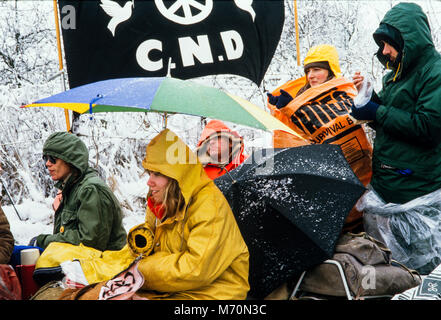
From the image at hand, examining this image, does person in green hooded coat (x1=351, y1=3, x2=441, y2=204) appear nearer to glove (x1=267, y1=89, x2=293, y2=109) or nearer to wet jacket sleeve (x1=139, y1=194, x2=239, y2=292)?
glove (x1=267, y1=89, x2=293, y2=109)

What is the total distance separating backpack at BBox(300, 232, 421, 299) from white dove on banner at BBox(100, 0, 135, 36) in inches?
107

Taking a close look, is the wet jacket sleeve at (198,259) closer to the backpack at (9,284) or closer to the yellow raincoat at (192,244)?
the yellow raincoat at (192,244)

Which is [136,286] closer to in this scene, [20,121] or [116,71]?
[116,71]

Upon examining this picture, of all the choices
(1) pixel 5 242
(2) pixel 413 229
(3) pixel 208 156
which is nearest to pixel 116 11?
(3) pixel 208 156

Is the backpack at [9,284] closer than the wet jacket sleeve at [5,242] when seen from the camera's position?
Yes

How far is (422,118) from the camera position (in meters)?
3.08

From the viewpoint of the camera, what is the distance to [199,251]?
7.82 feet

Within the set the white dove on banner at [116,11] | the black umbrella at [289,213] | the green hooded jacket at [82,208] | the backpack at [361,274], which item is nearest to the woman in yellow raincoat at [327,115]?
the black umbrella at [289,213]

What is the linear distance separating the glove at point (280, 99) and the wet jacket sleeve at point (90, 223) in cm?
145

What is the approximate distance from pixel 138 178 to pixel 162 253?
16.4ft

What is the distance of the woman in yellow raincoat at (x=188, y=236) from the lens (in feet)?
7.94

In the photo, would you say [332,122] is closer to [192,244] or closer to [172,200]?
[172,200]

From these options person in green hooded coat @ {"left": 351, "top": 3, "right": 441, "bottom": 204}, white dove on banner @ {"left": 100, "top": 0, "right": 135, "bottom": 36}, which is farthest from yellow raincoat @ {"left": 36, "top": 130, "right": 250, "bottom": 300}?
white dove on banner @ {"left": 100, "top": 0, "right": 135, "bottom": 36}
